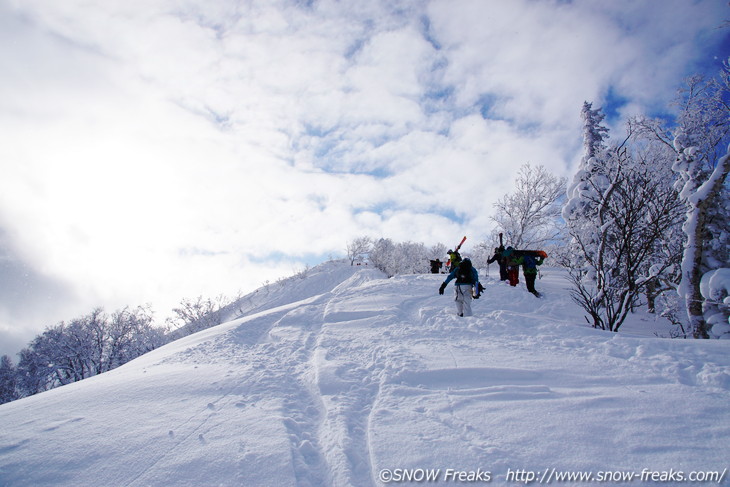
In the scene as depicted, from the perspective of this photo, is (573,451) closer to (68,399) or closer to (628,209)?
(68,399)

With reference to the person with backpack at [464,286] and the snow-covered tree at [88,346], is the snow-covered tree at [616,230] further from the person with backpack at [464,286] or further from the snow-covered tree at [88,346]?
the snow-covered tree at [88,346]

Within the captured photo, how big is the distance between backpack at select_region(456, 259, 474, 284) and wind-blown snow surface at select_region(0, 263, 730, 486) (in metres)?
2.48

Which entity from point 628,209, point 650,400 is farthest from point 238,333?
point 628,209

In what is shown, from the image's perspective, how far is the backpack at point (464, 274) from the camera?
862 centimetres

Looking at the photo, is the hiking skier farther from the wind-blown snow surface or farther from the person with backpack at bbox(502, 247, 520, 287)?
the wind-blown snow surface

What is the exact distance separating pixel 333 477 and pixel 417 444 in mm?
822

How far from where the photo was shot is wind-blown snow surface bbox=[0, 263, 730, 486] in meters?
2.53

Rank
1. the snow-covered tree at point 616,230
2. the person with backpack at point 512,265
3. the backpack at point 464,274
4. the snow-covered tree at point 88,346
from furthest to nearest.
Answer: the snow-covered tree at point 88,346 < the person with backpack at point 512,265 < the backpack at point 464,274 < the snow-covered tree at point 616,230

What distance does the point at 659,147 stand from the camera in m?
15.7

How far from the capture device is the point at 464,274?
8727 mm

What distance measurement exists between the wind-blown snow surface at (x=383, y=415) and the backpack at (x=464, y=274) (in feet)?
8.12

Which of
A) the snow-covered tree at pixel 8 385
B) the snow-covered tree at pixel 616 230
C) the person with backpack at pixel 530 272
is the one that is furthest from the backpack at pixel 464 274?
the snow-covered tree at pixel 8 385

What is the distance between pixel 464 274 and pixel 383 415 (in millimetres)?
6036

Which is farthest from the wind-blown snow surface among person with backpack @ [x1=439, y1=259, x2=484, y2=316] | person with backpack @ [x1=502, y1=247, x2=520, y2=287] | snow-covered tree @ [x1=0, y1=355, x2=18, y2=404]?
snow-covered tree @ [x1=0, y1=355, x2=18, y2=404]
